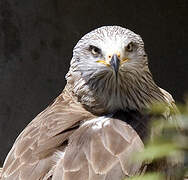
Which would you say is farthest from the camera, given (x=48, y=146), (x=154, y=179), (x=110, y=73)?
(x=110, y=73)

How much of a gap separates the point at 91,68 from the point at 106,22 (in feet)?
11.6

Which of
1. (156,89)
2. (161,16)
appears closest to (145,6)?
(161,16)

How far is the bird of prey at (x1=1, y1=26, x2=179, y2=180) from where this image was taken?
2.75m

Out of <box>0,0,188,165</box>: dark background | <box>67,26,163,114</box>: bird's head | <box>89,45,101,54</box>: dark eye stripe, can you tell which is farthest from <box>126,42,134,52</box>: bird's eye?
<box>0,0,188,165</box>: dark background

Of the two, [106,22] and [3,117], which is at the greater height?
[106,22]

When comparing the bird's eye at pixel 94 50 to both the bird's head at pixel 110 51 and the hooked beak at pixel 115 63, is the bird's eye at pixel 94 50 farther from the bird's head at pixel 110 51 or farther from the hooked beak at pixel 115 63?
the hooked beak at pixel 115 63

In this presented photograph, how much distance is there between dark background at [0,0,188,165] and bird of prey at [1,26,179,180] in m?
3.29

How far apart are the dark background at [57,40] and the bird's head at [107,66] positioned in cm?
338

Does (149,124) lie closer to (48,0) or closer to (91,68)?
(91,68)

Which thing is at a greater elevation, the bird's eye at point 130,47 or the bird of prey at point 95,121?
the bird's eye at point 130,47

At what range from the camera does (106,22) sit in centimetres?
677

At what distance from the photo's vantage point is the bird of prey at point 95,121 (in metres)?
2.75

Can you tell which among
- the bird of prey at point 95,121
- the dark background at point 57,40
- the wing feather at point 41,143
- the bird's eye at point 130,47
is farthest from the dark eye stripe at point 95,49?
the dark background at point 57,40

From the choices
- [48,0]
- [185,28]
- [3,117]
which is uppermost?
[48,0]
